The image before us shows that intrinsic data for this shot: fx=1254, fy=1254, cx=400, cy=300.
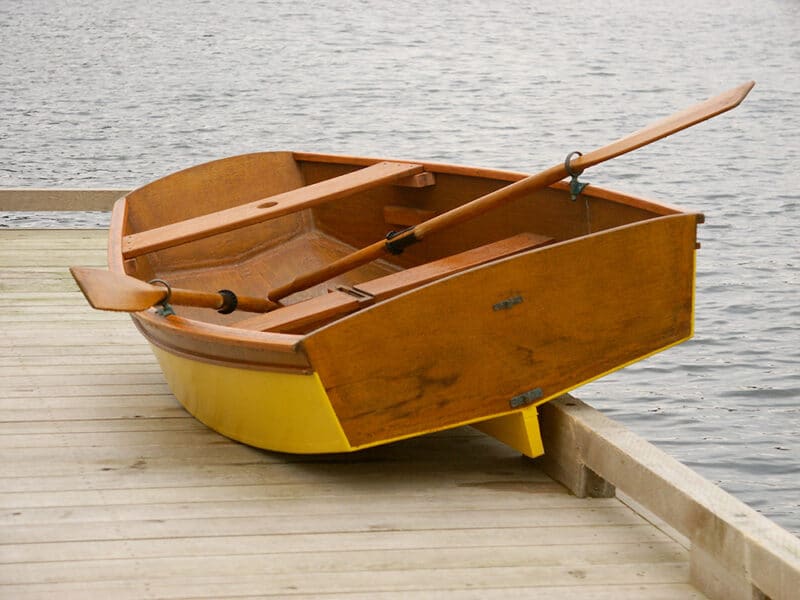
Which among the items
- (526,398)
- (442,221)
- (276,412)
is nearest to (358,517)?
(276,412)

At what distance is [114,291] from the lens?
10.1ft

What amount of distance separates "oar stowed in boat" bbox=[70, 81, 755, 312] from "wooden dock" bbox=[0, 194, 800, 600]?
1.30 ft

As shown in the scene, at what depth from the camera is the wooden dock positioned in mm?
2545

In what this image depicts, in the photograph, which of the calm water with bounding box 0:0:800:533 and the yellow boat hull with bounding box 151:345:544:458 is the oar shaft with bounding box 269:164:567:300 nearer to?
the yellow boat hull with bounding box 151:345:544:458

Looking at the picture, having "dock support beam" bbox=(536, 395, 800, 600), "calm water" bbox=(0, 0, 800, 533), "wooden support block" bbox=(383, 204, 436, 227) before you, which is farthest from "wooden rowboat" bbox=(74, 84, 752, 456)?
"calm water" bbox=(0, 0, 800, 533)

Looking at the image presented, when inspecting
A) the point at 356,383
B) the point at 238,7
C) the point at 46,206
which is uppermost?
the point at 356,383

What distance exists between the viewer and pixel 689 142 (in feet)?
42.1

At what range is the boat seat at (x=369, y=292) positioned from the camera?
3406 millimetres

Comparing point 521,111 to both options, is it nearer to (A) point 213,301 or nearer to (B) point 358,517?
(A) point 213,301

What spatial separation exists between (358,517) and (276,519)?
0.19m

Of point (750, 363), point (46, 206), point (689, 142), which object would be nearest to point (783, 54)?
point (689, 142)

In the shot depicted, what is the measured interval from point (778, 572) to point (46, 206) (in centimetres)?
431

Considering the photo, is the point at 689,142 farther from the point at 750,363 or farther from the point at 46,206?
the point at 46,206

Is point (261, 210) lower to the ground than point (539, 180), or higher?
lower
